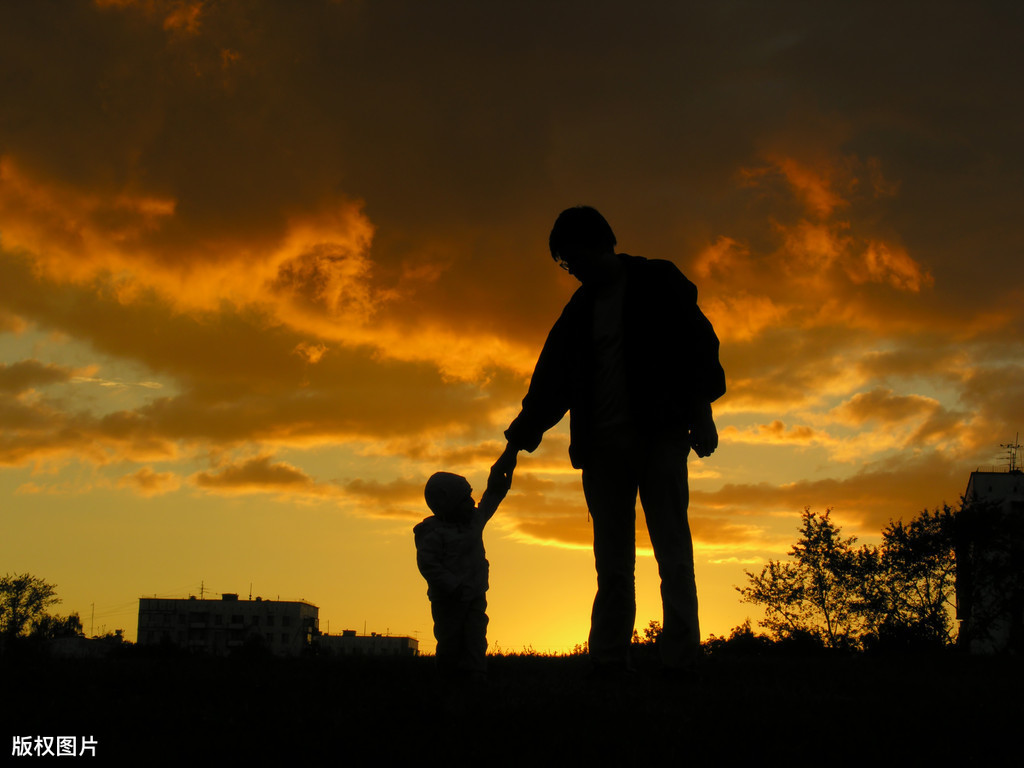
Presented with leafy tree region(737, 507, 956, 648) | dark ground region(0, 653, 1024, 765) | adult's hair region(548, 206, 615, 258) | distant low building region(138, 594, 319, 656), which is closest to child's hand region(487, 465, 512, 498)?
dark ground region(0, 653, 1024, 765)

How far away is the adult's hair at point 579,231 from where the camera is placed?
6.75 m

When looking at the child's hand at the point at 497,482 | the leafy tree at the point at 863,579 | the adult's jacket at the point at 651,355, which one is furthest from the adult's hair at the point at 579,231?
the leafy tree at the point at 863,579

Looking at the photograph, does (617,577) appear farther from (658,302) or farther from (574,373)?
(658,302)

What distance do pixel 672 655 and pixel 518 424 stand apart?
6.90ft

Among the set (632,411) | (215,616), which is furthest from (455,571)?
(215,616)

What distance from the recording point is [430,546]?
693cm

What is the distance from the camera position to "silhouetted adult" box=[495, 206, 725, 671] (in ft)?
21.1

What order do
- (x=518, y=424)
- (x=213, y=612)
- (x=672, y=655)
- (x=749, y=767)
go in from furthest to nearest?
(x=213, y=612) < (x=518, y=424) < (x=672, y=655) < (x=749, y=767)

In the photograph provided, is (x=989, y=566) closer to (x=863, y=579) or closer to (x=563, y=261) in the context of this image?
(x=863, y=579)

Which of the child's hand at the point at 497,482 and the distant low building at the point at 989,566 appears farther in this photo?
the distant low building at the point at 989,566

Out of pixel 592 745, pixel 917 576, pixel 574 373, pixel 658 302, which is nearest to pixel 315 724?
pixel 592 745

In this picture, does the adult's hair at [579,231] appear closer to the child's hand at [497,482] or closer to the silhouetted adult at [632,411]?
the silhouetted adult at [632,411]

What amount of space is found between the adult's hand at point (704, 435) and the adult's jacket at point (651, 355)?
62 millimetres

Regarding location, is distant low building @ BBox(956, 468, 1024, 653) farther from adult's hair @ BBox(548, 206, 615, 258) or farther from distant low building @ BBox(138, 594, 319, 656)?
distant low building @ BBox(138, 594, 319, 656)
